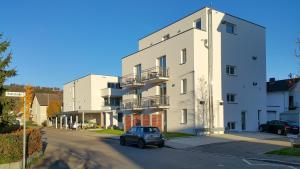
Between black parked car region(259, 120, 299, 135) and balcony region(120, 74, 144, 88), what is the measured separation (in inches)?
574

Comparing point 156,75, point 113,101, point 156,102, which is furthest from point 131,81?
point 113,101

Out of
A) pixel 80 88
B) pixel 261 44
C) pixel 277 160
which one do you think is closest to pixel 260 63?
pixel 261 44

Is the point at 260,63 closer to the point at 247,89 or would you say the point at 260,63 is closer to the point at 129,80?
the point at 247,89

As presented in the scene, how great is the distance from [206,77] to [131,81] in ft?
36.9

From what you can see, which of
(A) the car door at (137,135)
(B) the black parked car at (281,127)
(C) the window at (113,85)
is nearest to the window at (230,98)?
(B) the black parked car at (281,127)

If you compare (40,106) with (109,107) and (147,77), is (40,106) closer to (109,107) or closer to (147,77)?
(109,107)

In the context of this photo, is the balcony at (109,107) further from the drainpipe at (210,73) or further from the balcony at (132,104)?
the drainpipe at (210,73)

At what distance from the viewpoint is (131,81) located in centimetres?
4159

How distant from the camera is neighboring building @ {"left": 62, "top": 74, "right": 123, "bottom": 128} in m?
52.0

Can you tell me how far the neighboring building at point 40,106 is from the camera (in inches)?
3137

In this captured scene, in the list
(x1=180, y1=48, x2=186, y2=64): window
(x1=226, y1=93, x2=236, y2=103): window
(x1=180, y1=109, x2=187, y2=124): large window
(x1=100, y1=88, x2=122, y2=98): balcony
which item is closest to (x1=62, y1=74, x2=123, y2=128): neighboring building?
(x1=100, y1=88, x2=122, y2=98): balcony

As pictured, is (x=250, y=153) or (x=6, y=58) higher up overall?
(x=6, y=58)

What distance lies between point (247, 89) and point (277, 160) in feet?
69.4

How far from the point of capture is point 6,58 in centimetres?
1866
